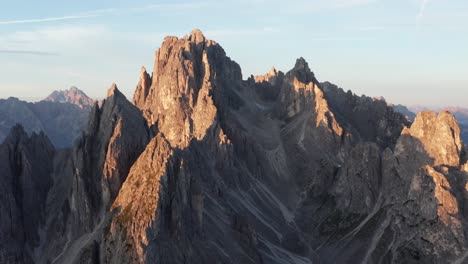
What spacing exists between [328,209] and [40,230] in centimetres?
10019

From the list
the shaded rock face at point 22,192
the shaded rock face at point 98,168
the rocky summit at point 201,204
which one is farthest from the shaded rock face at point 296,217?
the shaded rock face at point 22,192

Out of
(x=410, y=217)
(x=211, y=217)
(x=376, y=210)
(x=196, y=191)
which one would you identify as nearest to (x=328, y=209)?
(x=376, y=210)

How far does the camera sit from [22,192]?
171000mm

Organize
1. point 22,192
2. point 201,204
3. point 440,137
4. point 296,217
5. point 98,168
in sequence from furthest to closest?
point 296,217, point 22,192, point 440,137, point 98,168, point 201,204

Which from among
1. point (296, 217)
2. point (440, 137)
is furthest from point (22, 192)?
point (440, 137)

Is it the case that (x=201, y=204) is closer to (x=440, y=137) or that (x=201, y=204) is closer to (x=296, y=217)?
(x=440, y=137)

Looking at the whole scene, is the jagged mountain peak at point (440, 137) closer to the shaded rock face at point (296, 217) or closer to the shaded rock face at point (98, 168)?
the shaded rock face at point (296, 217)

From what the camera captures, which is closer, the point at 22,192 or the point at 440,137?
the point at 440,137

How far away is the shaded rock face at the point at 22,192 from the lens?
15262 cm

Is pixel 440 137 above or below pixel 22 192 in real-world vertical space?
above

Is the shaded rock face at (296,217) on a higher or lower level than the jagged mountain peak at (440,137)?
lower

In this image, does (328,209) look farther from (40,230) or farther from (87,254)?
(87,254)

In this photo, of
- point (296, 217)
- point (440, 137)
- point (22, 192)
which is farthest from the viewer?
point (296, 217)

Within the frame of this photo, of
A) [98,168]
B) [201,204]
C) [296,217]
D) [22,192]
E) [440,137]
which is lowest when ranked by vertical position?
[296,217]
